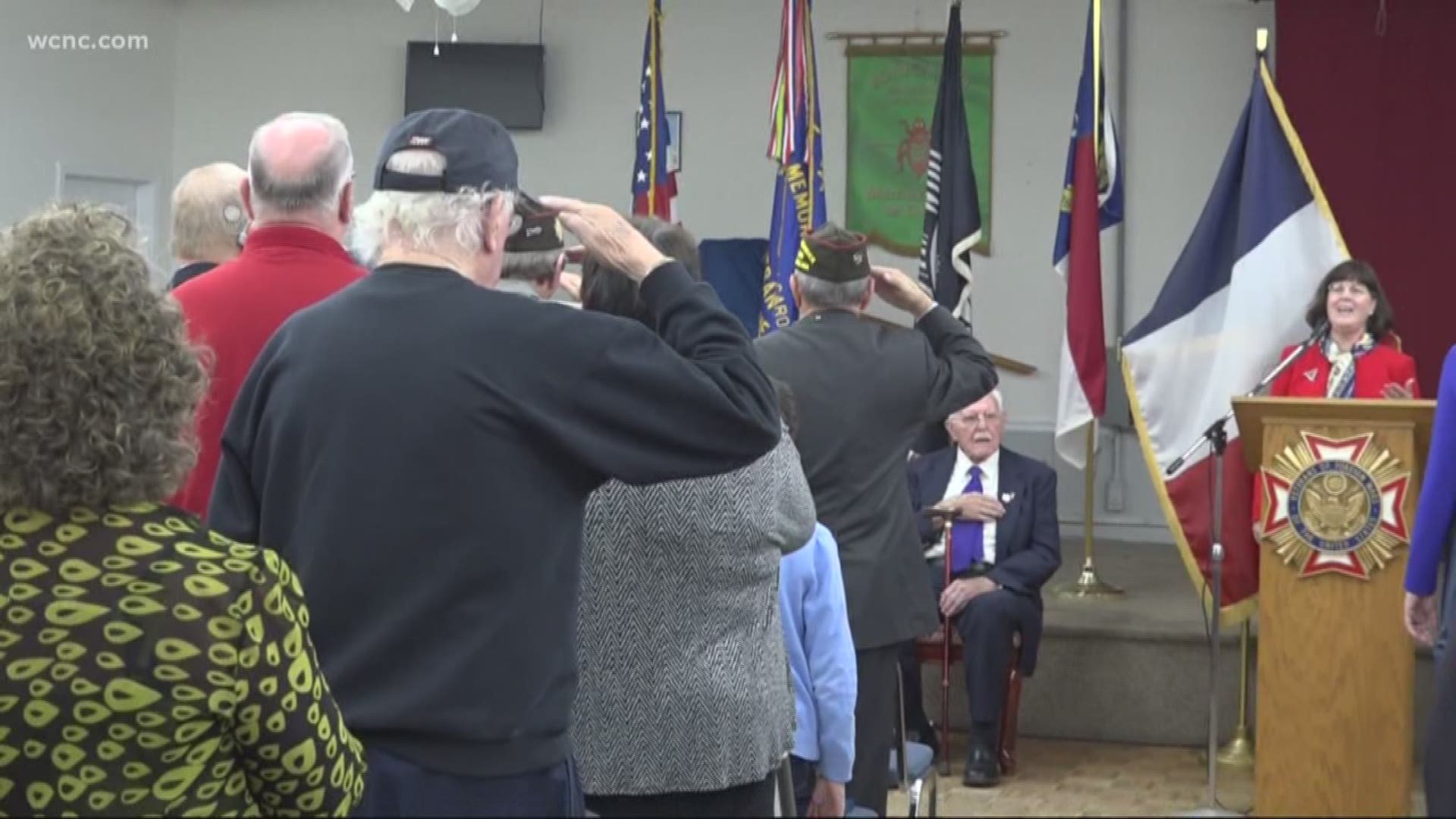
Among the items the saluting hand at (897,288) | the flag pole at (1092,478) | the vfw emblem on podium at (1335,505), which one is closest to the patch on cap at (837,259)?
the saluting hand at (897,288)

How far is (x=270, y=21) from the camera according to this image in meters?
9.95

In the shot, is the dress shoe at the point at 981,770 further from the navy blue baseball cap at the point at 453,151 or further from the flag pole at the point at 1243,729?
the navy blue baseball cap at the point at 453,151

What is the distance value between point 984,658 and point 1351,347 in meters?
1.43

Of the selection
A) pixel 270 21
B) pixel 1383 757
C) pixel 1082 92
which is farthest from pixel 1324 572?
pixel 270 21

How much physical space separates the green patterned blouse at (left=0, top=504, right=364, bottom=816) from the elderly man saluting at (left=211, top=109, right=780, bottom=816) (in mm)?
223

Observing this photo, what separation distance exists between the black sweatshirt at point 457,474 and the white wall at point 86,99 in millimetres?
7033

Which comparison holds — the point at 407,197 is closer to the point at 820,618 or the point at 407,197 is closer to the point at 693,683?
the point at 693,683

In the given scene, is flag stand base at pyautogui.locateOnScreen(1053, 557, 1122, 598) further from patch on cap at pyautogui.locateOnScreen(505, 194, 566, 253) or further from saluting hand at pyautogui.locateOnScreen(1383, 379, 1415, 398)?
patch on cap at pyautogui.locateOnScreen(505, 194, 566, 253)

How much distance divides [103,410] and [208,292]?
0.95m

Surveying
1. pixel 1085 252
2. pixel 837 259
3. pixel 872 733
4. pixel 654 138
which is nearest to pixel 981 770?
pixel 872 733

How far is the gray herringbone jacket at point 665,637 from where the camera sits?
7.67 ft

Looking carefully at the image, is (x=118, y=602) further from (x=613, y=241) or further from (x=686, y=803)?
(x=686, y=803)

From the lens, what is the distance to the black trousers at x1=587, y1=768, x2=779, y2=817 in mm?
2398

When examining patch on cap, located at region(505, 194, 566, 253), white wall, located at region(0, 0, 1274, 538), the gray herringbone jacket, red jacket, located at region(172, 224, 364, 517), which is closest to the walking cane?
white wall, located at region(0, 0, 1274, 538)
